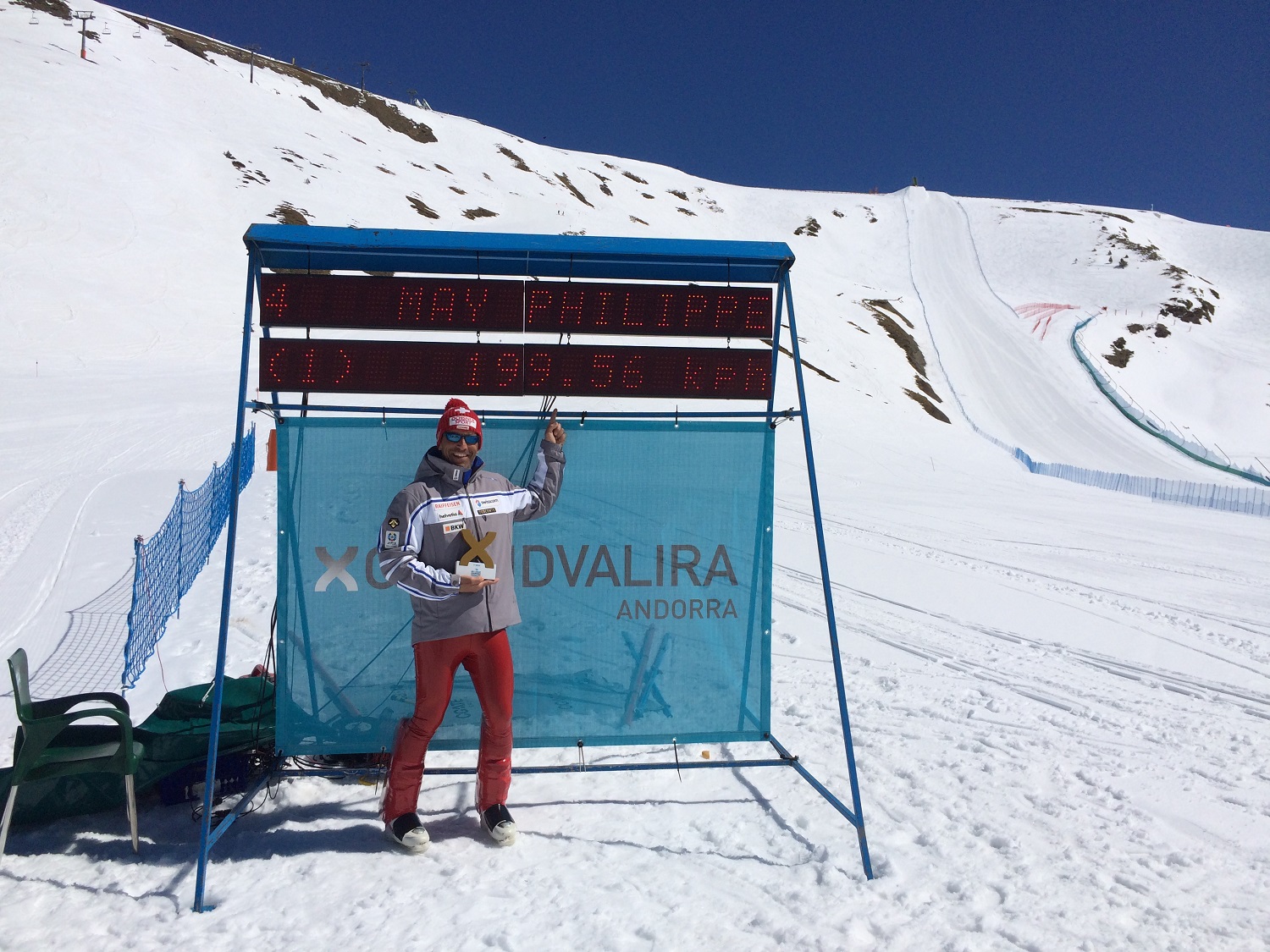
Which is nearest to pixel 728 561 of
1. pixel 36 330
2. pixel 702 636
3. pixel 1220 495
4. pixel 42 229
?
pixel 702 636

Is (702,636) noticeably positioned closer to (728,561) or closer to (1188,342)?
(728,561)

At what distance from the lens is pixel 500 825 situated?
3918mm

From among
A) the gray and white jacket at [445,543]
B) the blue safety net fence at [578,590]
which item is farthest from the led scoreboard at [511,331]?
the gray and white jacket at [445,543]

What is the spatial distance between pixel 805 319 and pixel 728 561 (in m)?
38.5

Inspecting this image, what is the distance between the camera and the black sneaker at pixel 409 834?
380 centimetres

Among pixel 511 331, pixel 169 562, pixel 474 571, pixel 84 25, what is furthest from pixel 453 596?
pixel 84 25

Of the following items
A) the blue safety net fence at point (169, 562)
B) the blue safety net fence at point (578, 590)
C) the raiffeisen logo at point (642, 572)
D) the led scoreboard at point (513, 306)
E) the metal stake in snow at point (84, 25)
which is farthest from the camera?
the metal stake in snow at point (84, 25)

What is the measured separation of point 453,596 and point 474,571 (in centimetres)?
19

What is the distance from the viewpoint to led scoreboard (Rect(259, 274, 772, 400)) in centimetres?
408

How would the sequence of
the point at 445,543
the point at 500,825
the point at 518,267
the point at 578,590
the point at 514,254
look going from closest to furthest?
the point at 445,543
the point at 500,825
the point at 514,254
the point at 518,267
the point at 578,590

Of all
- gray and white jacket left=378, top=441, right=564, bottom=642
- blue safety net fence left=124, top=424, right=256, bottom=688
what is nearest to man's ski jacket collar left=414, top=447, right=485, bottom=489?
gray and white jacket left=378, top=441, right=564, bottom=642

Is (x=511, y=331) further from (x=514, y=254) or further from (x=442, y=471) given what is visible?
(x=442, y=471)

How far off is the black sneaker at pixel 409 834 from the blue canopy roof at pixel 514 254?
2.74m

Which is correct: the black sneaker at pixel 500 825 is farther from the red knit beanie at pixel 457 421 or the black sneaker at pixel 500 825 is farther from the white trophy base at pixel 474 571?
the red knit beanie at pixel 457 421
